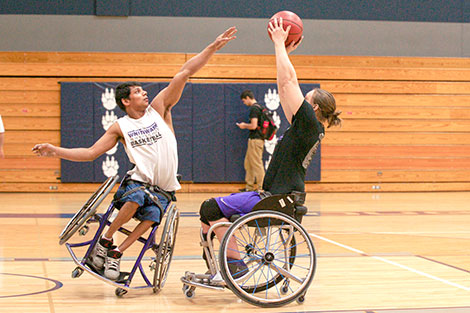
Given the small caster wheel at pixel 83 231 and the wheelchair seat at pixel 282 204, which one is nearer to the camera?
the wheelchair seat at pixel 282 204

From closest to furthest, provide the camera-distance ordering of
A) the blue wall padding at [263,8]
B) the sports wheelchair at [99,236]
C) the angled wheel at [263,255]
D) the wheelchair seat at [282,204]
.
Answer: the angled wheel at [263,255] → the wheelchair seat at [282,204] → the sports wheelchair at [99,236] → the blue wall padding at [263,8]

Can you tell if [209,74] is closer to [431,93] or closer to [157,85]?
[157,85]

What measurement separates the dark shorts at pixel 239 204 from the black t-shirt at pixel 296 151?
119 millimetres

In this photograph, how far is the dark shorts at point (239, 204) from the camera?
3.74 metres

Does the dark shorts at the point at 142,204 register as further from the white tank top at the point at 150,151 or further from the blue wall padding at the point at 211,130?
the blue wall padding at the point at 211,130

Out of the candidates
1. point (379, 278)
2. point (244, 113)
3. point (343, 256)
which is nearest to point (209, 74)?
point (244, 113)

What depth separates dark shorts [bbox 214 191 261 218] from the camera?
3738 mm

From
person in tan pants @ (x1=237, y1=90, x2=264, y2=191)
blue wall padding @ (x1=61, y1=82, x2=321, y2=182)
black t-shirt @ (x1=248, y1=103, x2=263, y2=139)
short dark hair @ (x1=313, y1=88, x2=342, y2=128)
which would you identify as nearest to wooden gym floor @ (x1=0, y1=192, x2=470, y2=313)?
short dark hair @ (x1=313, y1=88, x2=342, y2=128)

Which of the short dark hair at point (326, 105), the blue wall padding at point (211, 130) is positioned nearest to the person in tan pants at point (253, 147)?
the blue wall padding at point (211, 130)

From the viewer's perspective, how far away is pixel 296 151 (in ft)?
12.3

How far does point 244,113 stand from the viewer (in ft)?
38.7

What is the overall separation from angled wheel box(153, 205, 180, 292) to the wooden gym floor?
10 cm

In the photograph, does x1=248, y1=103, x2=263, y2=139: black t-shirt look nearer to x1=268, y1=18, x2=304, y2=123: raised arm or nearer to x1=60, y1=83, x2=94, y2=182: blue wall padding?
x1=60, y1=83, x2=94, y2=182: blue wall padding

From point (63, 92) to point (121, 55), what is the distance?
1.24m
